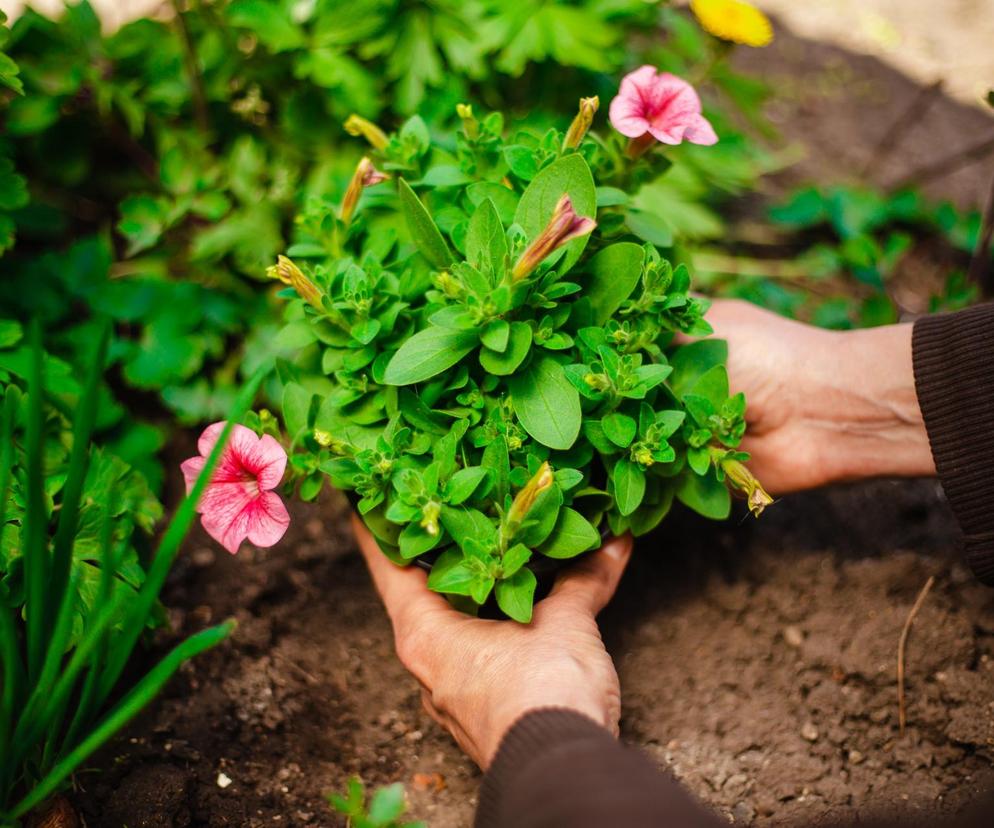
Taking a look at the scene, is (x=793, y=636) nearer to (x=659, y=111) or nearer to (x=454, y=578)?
(x=454, y=578)

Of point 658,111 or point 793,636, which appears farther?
point 793,636

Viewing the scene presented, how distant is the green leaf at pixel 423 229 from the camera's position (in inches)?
48.3

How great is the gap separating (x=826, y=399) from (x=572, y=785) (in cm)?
100

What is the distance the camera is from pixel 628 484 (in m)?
1.23

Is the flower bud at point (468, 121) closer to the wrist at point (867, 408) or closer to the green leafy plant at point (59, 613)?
the green leafy plant at point (59, 613)

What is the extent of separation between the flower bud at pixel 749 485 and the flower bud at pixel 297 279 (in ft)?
2.17

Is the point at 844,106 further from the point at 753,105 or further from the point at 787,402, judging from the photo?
the point at 787,402

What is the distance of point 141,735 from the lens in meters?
1.42

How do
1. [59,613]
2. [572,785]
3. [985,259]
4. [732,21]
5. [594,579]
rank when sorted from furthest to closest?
[985,259] → [732,21] → [594,579] → [59,613] → [572,785]

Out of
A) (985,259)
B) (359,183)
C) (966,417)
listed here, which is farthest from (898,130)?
(359,183)

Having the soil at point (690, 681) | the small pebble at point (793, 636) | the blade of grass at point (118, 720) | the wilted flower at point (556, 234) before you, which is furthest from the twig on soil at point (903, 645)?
the blade of grass at point (118, 720)

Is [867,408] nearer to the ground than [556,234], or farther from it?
nearer to the ground

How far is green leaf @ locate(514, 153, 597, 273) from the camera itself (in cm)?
119

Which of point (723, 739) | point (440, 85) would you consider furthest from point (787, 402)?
point (440, 85)
